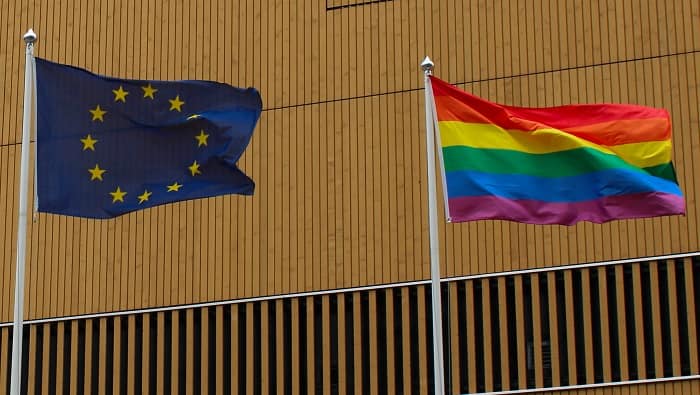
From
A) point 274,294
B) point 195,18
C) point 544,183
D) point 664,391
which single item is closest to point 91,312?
point 274,294

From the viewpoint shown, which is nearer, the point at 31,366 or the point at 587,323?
the point at 587,323

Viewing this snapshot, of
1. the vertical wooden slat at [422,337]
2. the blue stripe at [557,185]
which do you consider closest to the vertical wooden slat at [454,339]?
the vertical wooden slat at [422,337]

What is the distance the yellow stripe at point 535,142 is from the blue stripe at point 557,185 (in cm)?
28

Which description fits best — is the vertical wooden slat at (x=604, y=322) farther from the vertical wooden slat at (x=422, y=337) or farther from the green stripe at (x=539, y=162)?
the green stripe at (x=539, y=162)

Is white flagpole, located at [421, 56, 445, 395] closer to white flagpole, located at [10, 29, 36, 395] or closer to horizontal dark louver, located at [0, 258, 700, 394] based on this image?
white flagpole, located at [10, 29, 36, 395]

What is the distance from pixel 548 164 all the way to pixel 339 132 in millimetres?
12421

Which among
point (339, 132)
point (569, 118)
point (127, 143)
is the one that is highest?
point (339, 132)

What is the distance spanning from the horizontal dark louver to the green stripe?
1015 cm

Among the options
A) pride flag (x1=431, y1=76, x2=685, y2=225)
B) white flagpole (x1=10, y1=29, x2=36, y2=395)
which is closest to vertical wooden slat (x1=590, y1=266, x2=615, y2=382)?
pride flag (x1=431, y1=76, x2=685, y2=225)

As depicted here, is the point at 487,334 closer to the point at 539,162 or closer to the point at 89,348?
the point at 89,348

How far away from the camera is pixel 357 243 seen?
104 feet

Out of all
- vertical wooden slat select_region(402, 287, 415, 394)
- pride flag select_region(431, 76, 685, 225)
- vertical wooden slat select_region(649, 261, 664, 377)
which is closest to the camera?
pride flag select_region(431, 76, 685, 225)

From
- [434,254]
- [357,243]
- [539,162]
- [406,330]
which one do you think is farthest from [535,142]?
[357,243]

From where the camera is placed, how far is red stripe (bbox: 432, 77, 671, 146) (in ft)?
66.5
